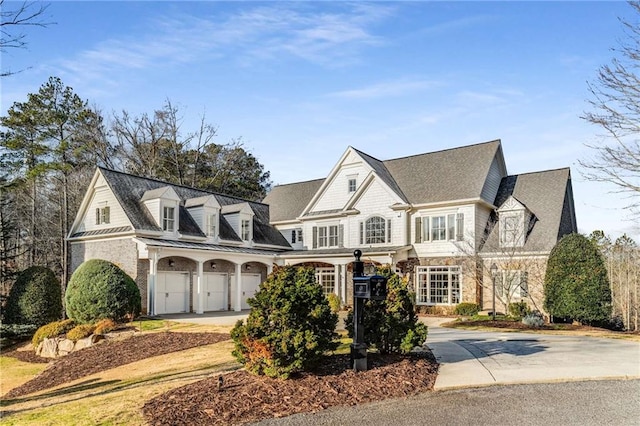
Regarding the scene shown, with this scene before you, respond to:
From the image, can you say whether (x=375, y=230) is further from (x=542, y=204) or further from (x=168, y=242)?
(x=168, y=242)

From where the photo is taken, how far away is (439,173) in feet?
87.4

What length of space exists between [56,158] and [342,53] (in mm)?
27645

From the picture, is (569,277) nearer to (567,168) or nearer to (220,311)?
(567,168)

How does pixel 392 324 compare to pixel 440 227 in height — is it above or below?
below

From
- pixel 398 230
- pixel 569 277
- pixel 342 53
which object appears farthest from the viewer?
pixel 398 230

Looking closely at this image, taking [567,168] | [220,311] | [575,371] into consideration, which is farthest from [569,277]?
[220,311]

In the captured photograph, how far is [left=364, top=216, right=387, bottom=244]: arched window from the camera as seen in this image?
26.2 meters

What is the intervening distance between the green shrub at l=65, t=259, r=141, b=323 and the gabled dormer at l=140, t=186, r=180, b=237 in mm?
4701

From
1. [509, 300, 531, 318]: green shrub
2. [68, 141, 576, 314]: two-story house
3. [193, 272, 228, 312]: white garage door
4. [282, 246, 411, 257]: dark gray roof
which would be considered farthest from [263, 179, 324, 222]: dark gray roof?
[509, 300, 531, 318]: green shrub

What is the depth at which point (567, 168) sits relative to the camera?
82.5 ft

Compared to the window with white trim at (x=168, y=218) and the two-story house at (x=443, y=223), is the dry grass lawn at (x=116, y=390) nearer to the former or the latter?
the window with white trim at (x=168, y=218)

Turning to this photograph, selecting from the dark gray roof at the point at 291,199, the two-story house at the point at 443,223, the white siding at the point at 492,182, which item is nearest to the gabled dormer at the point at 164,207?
the two-story house at the point at 443,223

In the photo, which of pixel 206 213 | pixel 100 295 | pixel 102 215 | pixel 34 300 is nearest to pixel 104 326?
pixel 100 295

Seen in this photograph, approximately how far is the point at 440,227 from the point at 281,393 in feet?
62.3
